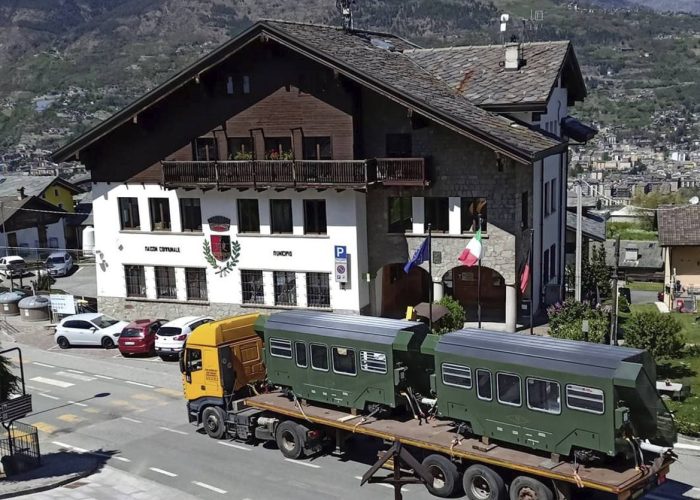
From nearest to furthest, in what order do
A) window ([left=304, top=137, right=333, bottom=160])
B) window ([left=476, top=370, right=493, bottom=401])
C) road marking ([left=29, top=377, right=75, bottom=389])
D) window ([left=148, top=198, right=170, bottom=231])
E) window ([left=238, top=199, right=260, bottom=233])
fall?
window ([left=476, top=370, right=493, bottom=401]), road marking ([left=29, top=377, right=75, bottom=389]), window ([left=304, top=137, right=333, bottom=160]), window ([left=238, top=199, right=260, bottom=233]), window ([left=148, top=198, right=170, bottom=231])

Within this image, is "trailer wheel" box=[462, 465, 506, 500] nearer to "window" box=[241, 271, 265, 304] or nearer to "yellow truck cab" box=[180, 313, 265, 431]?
"yellow truck cab" box=[180, 313, 265, 431]

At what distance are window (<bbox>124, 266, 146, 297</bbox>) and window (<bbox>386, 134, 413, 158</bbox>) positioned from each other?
1503cm

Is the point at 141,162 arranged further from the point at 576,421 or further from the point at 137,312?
the point at 576,421

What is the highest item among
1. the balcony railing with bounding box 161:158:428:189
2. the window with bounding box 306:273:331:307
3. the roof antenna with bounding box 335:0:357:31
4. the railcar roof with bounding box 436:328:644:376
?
the roof antenna with bounding box 335:0:357:31

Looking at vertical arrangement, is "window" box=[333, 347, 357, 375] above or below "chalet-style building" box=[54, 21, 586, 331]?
below

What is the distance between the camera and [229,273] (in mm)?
43500

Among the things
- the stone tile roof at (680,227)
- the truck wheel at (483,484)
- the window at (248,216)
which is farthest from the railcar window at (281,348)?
the stone tile roof at (680,227)

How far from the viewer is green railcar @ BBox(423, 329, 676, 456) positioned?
1977cm

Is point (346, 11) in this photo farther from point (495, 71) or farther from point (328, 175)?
point (328, 175)

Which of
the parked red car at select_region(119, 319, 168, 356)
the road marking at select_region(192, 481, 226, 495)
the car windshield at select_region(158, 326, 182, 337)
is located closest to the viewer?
the road marking at select_region(192, 481, 226, 495)

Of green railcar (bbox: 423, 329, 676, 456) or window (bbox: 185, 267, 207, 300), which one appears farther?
window (bbox: 185, 267, 207, 300)

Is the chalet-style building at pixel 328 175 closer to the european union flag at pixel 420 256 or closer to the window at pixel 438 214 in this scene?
the window at pixel 438 214

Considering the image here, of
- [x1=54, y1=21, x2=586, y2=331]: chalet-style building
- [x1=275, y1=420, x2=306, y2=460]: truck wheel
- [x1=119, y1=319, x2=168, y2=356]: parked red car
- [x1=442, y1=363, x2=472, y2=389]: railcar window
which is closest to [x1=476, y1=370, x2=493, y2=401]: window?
[x1=442, y1=363, x2=472, y2=389]: railcar window

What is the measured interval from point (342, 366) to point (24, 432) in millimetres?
11030
